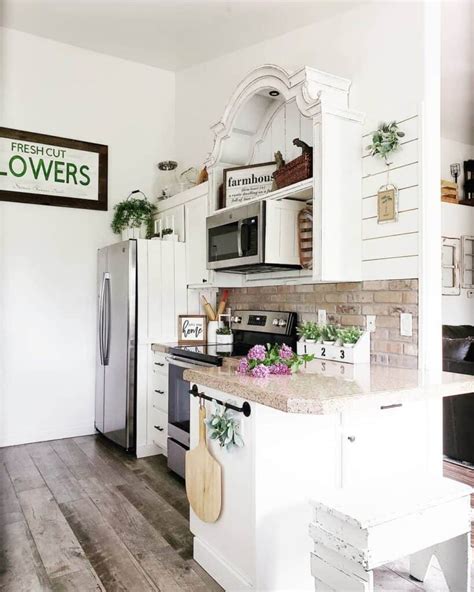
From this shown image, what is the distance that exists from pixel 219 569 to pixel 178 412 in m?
1.29

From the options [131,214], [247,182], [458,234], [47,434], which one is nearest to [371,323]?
[247,182]

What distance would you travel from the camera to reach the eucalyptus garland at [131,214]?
4180mm

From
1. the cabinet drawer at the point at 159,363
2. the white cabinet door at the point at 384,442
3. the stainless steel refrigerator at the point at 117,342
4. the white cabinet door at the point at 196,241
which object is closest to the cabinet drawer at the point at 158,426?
the stainless steel refrigerator at the point at 117,342

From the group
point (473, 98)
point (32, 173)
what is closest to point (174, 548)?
point (32, 173)

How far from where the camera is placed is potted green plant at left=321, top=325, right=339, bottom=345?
2.64 meters

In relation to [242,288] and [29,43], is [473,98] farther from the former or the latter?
[29,43]

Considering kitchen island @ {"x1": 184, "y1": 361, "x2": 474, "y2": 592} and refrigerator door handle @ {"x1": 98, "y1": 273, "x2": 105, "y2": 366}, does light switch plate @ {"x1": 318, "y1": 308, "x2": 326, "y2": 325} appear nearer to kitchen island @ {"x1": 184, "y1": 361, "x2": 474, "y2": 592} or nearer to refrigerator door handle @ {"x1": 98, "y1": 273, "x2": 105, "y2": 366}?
kitchen island @ {"x1": 184, "y1": 361, "x2": 474, "y2": 592}

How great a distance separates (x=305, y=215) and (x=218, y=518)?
5.77 feet

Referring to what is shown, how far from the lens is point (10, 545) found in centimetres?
232

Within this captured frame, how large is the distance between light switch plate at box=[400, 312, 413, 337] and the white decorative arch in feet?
3.79

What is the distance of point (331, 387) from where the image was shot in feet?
5.95

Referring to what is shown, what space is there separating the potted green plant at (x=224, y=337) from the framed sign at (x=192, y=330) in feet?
0.49

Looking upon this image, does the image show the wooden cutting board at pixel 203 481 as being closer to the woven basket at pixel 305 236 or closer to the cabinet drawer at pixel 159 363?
the woven basket at pixel 305 236

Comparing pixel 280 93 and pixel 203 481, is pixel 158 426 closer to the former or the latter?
pixel 203 481
